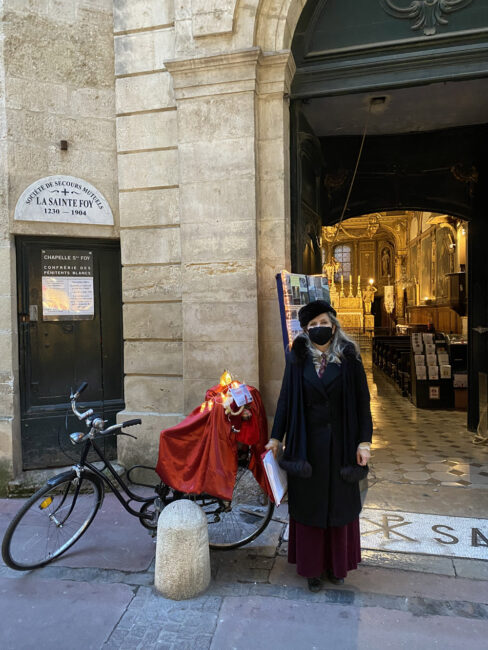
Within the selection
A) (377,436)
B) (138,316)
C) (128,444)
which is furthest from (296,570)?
(377,436)

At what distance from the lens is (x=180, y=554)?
3.27 meters

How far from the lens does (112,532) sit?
4.41 metres

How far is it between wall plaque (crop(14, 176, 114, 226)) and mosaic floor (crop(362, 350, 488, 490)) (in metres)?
4.65

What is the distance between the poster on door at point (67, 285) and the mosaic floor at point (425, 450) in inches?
162

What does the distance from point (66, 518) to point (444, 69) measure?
5.80 meters

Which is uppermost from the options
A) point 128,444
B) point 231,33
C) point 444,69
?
point 231,33

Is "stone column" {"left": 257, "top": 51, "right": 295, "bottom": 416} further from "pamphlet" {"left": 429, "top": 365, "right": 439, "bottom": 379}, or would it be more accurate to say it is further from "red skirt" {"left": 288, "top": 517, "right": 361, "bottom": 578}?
"pamphlet" {"left": 429, "top": 365, "right": 439, "bottom": 379}

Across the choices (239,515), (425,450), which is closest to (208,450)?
(239,515)

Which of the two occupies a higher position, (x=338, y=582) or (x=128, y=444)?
(x=128, y=444)

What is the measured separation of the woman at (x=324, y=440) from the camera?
3311 millimetres

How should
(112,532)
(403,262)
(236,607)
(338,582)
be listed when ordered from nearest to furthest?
(236,607) → (338,582) → (112,532) → (403,262)

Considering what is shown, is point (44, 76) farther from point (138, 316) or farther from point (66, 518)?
point (66, 518)

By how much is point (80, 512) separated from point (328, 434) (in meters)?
2.44

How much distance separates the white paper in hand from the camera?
3.36 metres
